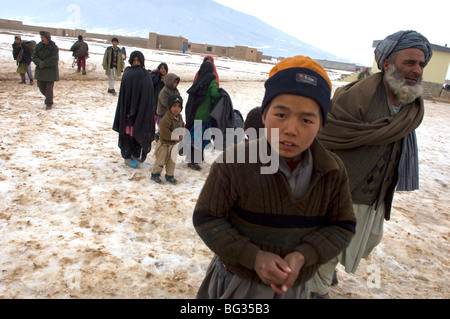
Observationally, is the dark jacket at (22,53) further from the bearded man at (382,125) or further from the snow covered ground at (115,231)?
the bearded man at (382,125)

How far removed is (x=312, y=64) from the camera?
3.89 ft

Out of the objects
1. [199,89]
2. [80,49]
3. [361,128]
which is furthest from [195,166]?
[80,49]

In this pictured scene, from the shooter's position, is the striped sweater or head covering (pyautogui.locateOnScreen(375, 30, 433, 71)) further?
head covering (pyautogui.locateOnScreen(375, 30, 433, 71))

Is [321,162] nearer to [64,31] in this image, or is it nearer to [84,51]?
[84,51]

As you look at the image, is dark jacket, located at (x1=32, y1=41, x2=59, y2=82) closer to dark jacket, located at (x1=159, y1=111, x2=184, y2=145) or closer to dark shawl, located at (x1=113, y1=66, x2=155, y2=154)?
dark shawl, located at (x1=113, y1=66, x2=155, y2=154)

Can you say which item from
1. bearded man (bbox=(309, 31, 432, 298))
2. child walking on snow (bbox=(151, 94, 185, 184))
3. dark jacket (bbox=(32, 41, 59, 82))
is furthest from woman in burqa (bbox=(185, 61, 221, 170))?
dark jacket (bbox=(32, 41, 59, 82))

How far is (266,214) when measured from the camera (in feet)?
4.08

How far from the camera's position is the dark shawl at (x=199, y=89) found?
506cm

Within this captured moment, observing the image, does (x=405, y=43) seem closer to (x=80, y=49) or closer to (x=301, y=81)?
(x=301, y=81)

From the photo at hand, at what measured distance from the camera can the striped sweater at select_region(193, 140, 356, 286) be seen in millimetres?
1225

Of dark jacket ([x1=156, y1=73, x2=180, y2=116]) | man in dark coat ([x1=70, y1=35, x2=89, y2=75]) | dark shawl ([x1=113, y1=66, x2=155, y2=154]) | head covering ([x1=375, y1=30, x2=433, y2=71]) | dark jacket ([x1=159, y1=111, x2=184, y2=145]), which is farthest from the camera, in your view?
man in dark coat ([x1=70, y1=35, x2=89, y2=75])

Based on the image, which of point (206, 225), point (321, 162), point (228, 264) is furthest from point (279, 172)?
point (228, 264)

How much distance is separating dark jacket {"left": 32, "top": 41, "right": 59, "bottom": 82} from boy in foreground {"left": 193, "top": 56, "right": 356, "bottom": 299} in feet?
25.8

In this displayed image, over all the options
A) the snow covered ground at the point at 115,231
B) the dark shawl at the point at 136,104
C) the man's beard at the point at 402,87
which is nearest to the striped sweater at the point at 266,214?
the man's beard at the point at 402,87
